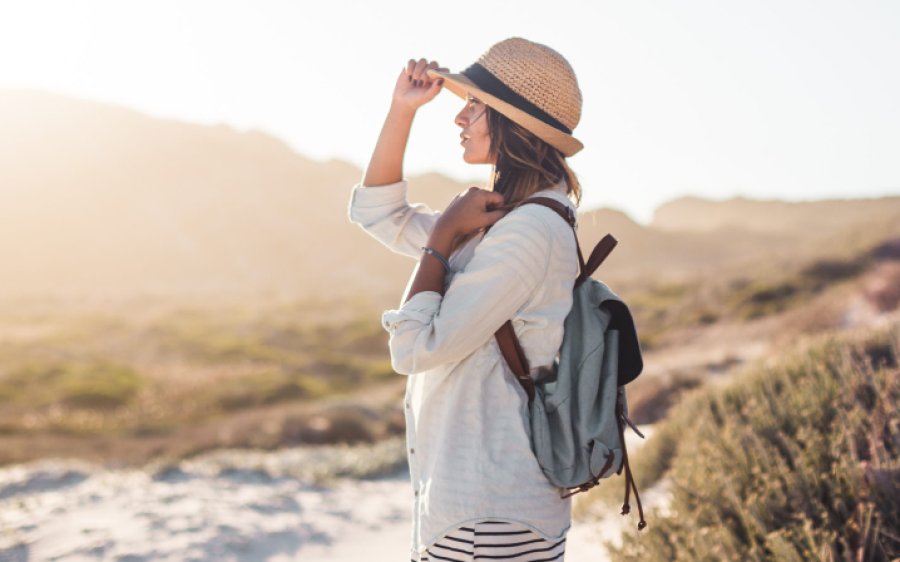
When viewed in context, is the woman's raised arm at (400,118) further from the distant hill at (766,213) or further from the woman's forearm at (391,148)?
the distant hill at (766,213)

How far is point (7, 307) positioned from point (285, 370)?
36510 millimetres

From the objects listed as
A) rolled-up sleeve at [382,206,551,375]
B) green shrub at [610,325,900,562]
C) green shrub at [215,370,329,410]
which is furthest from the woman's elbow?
green shrub at [215,370,329,410]

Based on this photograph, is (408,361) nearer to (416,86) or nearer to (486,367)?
(486,367)

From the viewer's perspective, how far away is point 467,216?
2.03 metres

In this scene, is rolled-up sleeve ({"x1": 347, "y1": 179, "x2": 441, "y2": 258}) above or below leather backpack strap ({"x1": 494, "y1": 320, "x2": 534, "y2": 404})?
above

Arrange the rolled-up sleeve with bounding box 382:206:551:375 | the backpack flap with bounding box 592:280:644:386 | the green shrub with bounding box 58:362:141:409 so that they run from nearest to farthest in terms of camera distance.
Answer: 1. the rolled-up sleeve with bounding box 382:206:551:375
2. the backpack flap with bounding box 592:280:644:386
3. the green shrub with bounding box 58:362:141:409

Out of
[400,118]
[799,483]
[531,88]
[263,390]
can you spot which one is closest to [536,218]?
[531,88]

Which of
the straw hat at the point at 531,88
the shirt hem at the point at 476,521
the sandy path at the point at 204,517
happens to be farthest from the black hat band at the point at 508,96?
the sandy path at the point at 204,517

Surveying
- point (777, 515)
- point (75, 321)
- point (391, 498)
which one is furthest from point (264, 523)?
point (75, 321)

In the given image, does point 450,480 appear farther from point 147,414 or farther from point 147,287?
point 147,287

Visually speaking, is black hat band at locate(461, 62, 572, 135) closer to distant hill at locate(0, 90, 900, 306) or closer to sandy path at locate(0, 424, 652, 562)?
sandy path at locate(0, 424, 652, 562)

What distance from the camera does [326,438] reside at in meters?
13.4

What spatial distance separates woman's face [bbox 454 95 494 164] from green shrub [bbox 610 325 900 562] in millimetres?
1717

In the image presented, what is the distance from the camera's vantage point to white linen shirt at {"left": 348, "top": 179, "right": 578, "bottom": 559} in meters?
1.87
